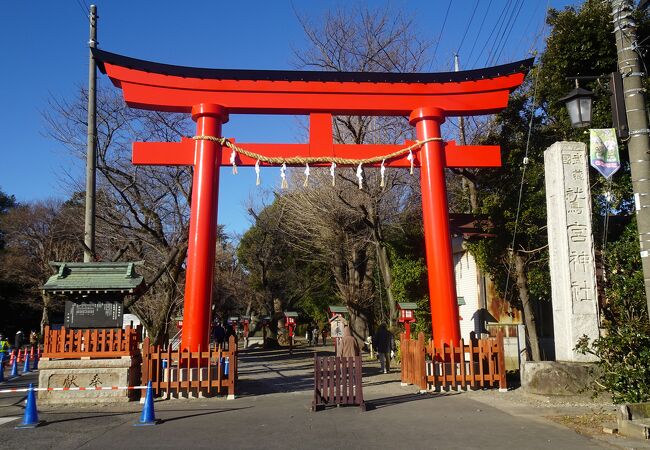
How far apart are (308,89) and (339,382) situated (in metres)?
7.41

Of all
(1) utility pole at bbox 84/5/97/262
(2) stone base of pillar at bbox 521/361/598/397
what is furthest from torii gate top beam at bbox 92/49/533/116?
(2) stone base of pillar at bbox 521/361/598/397

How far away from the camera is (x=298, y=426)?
27.4ft

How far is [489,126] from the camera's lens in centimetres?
1972

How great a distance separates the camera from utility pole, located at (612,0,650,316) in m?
7.12

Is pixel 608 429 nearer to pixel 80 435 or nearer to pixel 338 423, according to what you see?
pixel 338 423

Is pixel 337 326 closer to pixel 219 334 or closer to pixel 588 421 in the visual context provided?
pixel 219 334

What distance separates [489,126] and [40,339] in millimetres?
33496

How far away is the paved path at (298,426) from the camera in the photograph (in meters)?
7.22

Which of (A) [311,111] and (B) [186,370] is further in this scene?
(A) [311,111]

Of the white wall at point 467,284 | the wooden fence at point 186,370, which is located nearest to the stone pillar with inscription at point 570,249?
the wooden fence at point 186,370

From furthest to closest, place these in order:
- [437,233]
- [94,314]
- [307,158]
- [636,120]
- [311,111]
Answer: [311,111] → [307,158] → [437,233] → [94,314] → [636,120]

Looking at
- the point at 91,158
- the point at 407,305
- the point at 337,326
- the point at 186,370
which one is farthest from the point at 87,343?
the point at 407,305

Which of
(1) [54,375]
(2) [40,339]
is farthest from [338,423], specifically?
(2) [40,339]

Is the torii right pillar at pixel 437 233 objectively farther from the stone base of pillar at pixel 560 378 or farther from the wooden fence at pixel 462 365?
the stone base of pillar at pixel 560 378
